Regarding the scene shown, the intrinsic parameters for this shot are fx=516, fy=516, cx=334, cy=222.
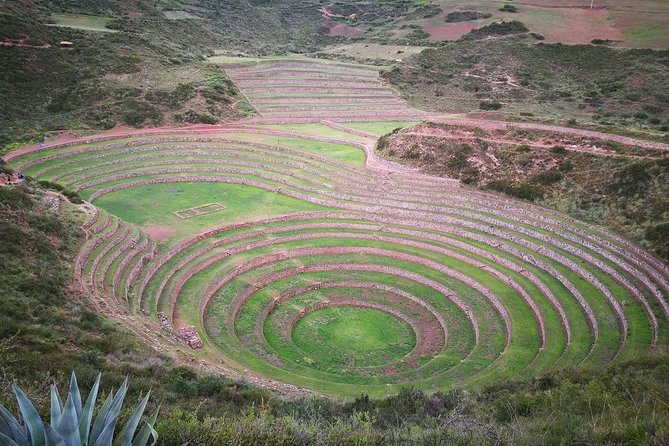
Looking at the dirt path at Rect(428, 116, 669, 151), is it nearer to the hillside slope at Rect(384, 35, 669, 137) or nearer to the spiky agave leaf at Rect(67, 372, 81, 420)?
the hillside slope at Rect(384, 35, 669, 137)

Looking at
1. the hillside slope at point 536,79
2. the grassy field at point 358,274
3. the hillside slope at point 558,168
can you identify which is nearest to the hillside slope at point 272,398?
the grassy field at point 358,274

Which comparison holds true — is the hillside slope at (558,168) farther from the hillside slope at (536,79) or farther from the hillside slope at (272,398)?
the hillside slope at (536,79)

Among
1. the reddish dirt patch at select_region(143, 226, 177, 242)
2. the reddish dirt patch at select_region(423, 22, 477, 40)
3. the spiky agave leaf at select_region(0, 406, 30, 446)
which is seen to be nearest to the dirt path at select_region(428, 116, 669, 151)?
the reddish dirt patch at select_region(143, 226, 177, 242)

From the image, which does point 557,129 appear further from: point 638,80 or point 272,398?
point 638,80

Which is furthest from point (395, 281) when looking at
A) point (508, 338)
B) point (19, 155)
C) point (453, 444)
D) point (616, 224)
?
point (19, 155)

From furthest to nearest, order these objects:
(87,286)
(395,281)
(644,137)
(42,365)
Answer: (644,137) → (395,281) → (87,286) → (42,365)

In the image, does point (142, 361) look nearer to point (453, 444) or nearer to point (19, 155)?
point (453, 444)
